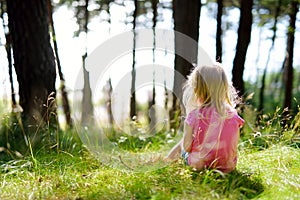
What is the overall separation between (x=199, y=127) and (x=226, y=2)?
907 centimetres

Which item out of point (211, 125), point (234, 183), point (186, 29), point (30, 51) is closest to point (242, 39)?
point (186, 29)

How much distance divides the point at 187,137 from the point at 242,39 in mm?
3407

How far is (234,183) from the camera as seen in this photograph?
275 cm

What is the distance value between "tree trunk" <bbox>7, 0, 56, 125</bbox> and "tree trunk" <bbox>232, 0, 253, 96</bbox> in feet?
9.29

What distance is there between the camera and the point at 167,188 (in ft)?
8.79

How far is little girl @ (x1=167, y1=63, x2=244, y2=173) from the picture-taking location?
306 centimetres

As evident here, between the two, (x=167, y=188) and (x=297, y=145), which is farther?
(x=297, y=145)

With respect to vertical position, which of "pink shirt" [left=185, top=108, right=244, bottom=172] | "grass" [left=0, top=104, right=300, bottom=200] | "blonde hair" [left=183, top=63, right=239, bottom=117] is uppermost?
"blonde hair" [left=183, top=63, right=239, bottom=117]

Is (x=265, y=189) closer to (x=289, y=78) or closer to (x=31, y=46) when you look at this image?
(x=31, y=46)

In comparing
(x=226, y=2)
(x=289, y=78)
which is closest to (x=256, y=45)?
(x=226, y=2)

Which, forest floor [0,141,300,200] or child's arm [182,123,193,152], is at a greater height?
child's arm [182,123,193,152]

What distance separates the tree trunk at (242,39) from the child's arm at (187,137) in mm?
3011

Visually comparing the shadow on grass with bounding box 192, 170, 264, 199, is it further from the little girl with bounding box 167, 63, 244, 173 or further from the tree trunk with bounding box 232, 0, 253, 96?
the tree trunk with bounding box 232, 0, 253, 96

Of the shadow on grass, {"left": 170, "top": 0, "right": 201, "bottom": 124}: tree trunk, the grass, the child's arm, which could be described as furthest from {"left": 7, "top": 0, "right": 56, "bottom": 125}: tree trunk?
the shadow on grass
